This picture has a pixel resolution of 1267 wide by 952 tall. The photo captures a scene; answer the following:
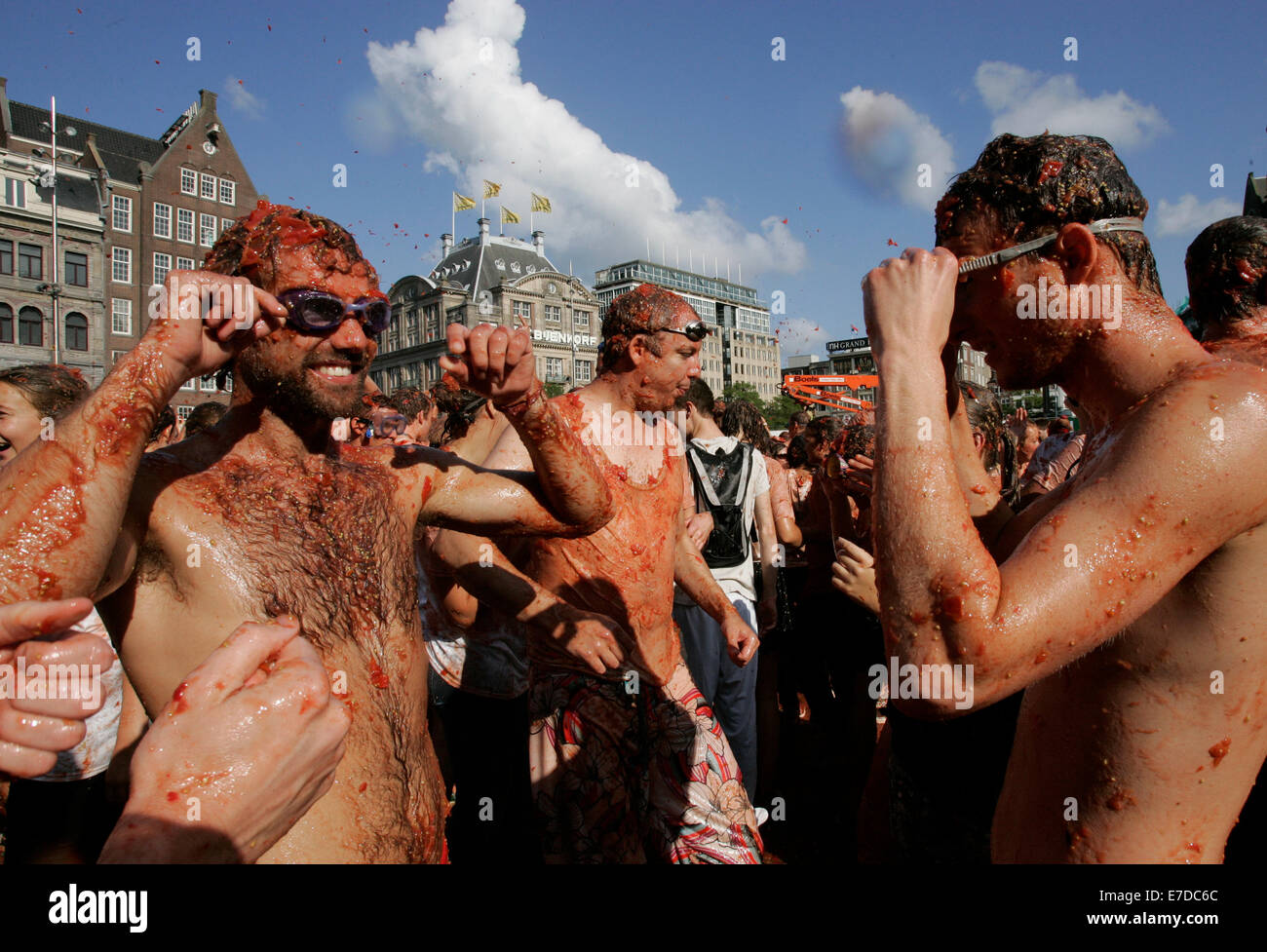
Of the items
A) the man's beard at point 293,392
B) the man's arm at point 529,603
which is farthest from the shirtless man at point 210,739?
the man's arm at point 529,603

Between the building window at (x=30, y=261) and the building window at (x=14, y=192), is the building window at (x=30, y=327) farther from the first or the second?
the building window at (x=14, y=192)

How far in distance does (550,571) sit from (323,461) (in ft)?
4.05

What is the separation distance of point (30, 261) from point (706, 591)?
42807 millimetres

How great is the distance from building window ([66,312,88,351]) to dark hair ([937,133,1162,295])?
43.3 metres

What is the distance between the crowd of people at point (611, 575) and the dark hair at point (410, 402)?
4.26 metres

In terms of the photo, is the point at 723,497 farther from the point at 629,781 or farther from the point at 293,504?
the point at 293,504

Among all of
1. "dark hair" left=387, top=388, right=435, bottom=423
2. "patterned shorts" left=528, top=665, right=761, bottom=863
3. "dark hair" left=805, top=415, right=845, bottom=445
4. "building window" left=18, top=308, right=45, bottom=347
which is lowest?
"patterned shorts" left=528, top=665, right=761, bottom=863

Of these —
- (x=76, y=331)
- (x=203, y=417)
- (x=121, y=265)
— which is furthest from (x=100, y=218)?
(x=203, y=417)

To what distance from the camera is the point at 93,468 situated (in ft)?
4.76

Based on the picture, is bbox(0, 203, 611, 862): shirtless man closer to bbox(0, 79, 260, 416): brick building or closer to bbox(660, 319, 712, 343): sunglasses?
bbox(660, 319, 712, 343): sunglasses

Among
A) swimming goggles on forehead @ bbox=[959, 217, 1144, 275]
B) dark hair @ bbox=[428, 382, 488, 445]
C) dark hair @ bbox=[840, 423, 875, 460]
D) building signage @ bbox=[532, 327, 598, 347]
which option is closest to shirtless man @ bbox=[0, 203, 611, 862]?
swimming goggles on forehead @ bbox=[959, 217, 1144, 275]

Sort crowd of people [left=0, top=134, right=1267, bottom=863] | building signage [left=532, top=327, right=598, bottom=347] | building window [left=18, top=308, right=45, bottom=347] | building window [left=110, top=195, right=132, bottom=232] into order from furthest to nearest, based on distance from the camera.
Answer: building signage [left=532, top=327, right=598, bottom=347] < building window [left=110, top=195, right=132, bottom=232] < building window [left=18, top=308, right=45, bottom=347] < crowd of people [left=0, top=134, right=1267, bottom=863]

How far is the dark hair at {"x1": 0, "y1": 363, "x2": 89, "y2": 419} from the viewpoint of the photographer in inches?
126

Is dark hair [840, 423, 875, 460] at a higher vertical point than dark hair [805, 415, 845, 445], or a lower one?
lower
